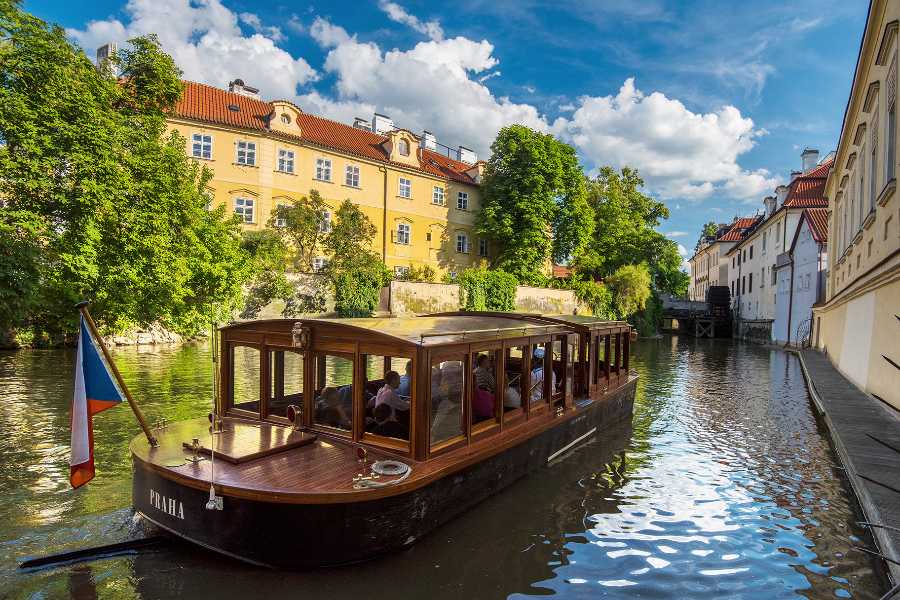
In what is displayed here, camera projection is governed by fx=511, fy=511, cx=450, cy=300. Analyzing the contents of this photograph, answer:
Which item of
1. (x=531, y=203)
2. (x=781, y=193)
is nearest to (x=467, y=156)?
(x=531, y=203)

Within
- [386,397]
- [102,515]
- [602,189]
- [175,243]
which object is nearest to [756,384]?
[386,397]

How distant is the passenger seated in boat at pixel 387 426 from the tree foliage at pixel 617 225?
3439 centimetres

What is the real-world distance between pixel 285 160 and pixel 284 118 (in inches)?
95.8

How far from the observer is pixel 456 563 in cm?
489

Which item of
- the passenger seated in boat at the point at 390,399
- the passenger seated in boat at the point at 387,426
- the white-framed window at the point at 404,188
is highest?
the white-framed window at the point at 404,188

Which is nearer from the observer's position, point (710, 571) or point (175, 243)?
point (710, 571)

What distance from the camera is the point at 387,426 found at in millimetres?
5539

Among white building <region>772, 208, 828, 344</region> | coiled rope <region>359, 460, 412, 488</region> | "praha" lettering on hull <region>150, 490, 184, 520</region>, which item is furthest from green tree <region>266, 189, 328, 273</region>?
white building <region>772, 208, 828, 344</region>

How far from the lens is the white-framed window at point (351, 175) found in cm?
3030

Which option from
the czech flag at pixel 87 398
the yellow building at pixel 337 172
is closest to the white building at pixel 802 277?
the yellow building at pixel 337 172

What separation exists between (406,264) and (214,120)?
13602 mm

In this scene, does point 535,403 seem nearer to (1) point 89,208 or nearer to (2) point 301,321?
(2) point 301,321

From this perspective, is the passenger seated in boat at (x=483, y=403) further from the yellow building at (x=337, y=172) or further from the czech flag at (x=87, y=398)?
the yellow building at (x=337, y=172)

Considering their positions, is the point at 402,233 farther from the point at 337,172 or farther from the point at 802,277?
the point at 802,277
